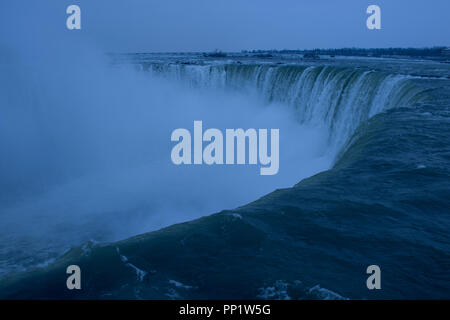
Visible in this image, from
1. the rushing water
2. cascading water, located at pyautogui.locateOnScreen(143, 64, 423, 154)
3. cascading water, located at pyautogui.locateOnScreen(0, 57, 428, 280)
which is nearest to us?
the rushing water

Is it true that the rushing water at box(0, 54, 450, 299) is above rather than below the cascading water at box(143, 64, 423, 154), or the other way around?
below

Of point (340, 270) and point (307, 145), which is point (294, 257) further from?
point (307, 145)

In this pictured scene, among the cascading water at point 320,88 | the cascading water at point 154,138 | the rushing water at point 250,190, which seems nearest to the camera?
the rushing water at point 250,190

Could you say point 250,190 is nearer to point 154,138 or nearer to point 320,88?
point 320,88

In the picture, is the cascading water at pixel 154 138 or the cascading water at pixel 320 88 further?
the cascading water at pixel 320 88

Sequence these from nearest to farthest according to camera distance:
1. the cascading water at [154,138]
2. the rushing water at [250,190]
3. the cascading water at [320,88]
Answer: the rushing water at [250,190] → the cascading water at [154,138] → the cascading water at [320,88]

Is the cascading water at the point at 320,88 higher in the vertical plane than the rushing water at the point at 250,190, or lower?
higher

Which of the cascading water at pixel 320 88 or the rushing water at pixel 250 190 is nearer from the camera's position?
the rushing water at pixel 250 190

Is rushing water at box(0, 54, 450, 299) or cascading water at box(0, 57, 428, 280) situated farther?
cascading water at box(0, 57, 428, 280)

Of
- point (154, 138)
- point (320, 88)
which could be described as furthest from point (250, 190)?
point (154, 138)
